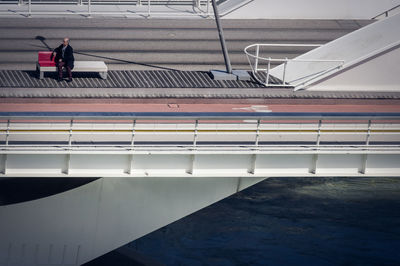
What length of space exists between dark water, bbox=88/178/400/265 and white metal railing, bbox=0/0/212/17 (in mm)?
8896

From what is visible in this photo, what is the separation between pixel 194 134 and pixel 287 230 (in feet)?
44.4

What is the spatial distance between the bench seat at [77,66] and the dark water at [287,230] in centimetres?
703

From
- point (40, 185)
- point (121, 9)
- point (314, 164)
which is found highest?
point (121, 9)

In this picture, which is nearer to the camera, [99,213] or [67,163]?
[67,163]

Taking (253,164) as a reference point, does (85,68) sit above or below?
above

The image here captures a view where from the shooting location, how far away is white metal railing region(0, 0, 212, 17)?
34469 millimetres

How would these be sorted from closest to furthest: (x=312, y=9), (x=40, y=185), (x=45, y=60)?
(x=40, y=185) → (x=45, y=60) → (x=312, y=9)

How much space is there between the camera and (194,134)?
2036cm

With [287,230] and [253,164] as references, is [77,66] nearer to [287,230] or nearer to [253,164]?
[253,164]

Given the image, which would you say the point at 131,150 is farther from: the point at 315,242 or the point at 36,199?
the point at 315,242

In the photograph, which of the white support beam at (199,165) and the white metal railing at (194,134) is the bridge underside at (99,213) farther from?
the white metal railing at (194,134)

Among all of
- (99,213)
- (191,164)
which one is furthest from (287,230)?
(191,164)

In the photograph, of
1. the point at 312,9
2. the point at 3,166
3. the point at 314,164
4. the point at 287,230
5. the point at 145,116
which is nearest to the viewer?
the point at 145,116

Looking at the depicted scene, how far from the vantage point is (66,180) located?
22344mm
